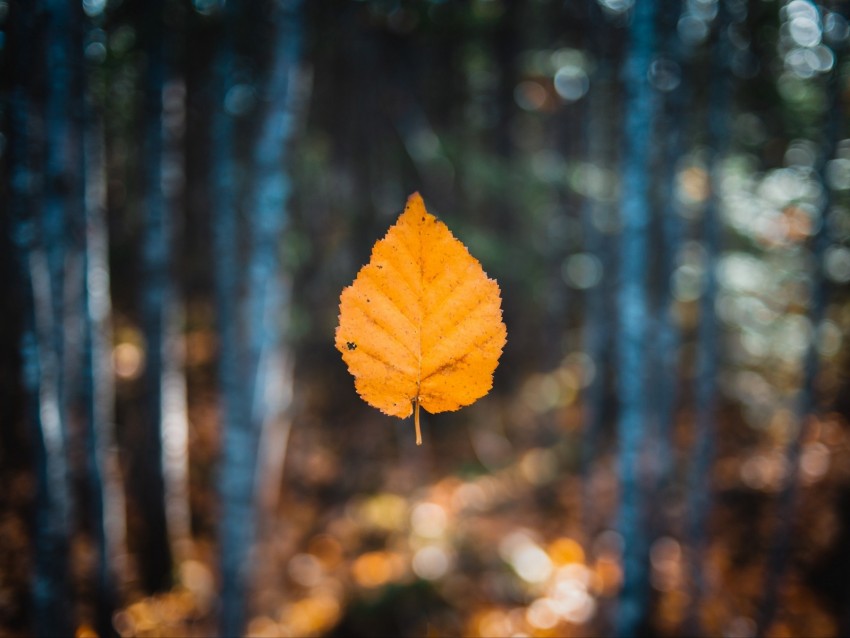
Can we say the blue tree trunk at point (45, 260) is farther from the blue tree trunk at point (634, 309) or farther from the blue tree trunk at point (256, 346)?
the blue tree trunk at point (634, 309)

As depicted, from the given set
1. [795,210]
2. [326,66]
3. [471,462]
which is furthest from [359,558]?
[795,210]

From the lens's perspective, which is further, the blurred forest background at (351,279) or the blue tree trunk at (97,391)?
the blue tree trunk at (97,391)

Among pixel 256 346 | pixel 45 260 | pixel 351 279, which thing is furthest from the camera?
pixel 351 279

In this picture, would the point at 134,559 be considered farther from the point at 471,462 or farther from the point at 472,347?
the point at 472,347

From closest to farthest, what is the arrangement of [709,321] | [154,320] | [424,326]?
[424,326], [709,321], [154,320]

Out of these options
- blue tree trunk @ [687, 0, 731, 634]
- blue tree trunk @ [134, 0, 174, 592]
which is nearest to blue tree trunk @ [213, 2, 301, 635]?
blue tree trunk @ [134, 0, 174, 592]

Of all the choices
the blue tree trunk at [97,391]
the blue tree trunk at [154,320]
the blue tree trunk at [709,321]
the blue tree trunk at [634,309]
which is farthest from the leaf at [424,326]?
the blue tree trunk at [154,320]

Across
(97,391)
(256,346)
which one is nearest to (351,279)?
(256,346)

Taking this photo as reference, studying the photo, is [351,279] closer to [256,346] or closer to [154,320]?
[154,320]
